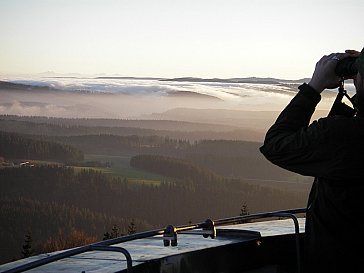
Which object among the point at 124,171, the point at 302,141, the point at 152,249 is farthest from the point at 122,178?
the point at 302,141

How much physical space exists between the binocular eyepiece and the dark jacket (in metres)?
0.14

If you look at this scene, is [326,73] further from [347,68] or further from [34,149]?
[34,149]

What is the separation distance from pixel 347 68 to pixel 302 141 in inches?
16.6

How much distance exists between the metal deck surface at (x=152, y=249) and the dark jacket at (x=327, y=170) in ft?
2.90

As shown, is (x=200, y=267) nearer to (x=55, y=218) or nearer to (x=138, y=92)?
(x=138, y=92)

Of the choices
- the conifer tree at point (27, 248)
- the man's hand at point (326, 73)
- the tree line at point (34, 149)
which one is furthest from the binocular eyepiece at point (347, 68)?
the tree line at point (34, 149)

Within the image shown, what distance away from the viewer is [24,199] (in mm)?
47562

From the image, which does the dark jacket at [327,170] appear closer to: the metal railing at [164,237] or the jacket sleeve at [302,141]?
the jacket sleeve at [302,141]

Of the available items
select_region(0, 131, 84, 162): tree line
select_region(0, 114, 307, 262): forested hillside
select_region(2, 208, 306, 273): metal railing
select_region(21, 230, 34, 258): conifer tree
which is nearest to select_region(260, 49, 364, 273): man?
select_region(2, 208, 306, 273): metal railing

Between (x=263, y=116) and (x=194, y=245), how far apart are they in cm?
3154

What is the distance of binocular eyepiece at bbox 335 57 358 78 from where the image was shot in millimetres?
3467

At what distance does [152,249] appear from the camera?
4.32 m

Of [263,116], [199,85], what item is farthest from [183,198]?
[199,85]

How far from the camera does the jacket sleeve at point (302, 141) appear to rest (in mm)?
3283
